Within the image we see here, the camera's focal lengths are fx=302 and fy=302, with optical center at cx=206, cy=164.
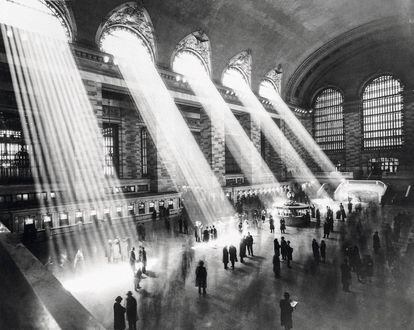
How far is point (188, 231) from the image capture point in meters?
14.5

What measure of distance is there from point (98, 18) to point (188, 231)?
40.0ft

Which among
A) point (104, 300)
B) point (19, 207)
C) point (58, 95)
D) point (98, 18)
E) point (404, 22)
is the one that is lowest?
point (104, 300)

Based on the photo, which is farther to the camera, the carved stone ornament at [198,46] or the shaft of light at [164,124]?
the carved stone ornament at [198,46]

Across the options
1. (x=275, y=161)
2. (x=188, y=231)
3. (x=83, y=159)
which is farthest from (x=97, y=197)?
(x=275, y=161)

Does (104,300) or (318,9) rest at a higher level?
(318,9)

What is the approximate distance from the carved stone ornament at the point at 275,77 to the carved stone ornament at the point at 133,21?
12.9 meters

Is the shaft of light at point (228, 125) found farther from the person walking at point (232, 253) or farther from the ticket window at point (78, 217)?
the person walking at point (232, 253)

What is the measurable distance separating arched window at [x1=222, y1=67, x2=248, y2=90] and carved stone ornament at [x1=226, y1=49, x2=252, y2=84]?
0.82 ft

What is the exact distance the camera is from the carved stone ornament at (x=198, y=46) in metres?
21.0

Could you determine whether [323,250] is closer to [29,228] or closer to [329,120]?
[29,228]

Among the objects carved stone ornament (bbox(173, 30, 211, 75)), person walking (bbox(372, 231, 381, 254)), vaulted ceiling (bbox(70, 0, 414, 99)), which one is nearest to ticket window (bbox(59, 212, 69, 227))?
vaulted ceiling (bbox(70, 0, 414, 99))

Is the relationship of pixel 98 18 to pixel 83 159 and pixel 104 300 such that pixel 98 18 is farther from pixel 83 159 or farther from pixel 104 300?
pixel 104 300

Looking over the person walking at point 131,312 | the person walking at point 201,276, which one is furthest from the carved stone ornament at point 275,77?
the person walking at point 131,312

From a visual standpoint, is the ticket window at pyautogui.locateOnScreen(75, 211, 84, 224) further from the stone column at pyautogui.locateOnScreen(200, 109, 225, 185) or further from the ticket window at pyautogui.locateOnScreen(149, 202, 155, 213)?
the stone column at pyautogui.locateOnScreen(200, 109, 225, 185)
